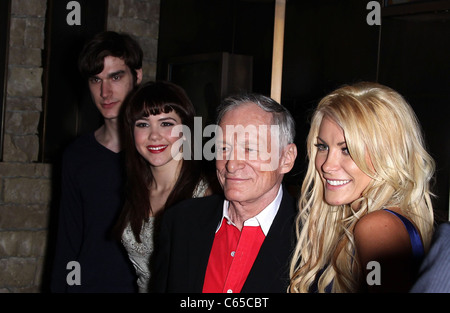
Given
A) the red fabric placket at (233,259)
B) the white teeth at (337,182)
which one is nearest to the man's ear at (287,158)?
the red fabric placket at (233,259)

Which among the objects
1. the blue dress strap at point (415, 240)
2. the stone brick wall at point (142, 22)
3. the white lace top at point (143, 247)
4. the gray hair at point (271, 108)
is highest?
the stone brick wall at point (142, 22)

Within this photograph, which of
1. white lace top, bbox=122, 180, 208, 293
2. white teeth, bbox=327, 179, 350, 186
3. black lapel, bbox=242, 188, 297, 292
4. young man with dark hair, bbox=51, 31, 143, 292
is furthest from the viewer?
young man with dark hair, bbox=51, 31, 143, 292

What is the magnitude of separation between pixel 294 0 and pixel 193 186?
1517 mm

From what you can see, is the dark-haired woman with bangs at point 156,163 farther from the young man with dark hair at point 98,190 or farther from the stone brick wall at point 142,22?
the stone brick wall at point 142,22

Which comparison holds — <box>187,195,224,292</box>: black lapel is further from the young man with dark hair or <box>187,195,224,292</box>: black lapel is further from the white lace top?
the young man with dark hair

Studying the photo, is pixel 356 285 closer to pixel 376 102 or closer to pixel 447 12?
pixel 376 102

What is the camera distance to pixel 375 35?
2805 mm

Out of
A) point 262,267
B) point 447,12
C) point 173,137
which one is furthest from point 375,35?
point 262,267

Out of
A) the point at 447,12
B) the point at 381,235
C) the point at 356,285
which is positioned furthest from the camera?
the point at 447,12

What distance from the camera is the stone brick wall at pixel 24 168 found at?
3896 millimetres

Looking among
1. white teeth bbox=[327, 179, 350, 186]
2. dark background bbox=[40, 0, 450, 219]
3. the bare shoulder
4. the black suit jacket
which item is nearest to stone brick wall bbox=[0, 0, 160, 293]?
dark background bbox=[40, 0, 450, 219]

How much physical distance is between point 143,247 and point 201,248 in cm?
54

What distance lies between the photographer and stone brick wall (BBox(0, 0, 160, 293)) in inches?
153

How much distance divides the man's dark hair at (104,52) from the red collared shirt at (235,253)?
133 cm
